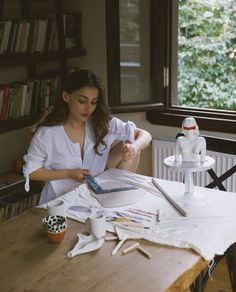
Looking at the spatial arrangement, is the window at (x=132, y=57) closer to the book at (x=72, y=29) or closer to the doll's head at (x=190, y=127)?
the book at (x=72, y=29)

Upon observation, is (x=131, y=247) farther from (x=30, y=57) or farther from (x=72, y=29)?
(x=72, y=29)

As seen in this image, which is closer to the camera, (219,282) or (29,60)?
(219,282)

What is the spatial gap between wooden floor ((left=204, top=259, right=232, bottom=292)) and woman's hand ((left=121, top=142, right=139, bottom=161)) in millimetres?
879

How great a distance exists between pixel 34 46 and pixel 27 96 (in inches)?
13.2

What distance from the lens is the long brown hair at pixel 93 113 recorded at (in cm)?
199

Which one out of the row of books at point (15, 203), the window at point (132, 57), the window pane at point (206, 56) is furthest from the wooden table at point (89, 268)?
the window pane at point (206, 56)

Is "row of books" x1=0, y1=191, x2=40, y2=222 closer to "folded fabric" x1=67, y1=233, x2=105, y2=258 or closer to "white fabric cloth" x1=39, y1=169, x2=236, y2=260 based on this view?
"white fabric cloth" x1=39, y1=169, x2=236, y2=260

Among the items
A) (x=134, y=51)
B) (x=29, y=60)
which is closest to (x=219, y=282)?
(x=134, y=51)

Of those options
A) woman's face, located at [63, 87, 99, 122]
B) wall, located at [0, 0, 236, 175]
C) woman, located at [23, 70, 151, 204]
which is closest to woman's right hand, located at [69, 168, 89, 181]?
woman, located at [23, 70, 151, 204]

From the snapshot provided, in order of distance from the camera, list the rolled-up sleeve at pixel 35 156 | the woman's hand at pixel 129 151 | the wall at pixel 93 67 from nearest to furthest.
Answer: the rolled-up sleeve at pixel 35 156, the woman's hand at pixel 129 151, the wall at pixel 93 67

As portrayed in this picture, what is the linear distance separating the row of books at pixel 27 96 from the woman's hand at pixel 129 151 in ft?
2.85

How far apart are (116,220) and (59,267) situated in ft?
1.09

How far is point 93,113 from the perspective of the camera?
2.12 meters

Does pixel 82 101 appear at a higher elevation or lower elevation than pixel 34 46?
lower
